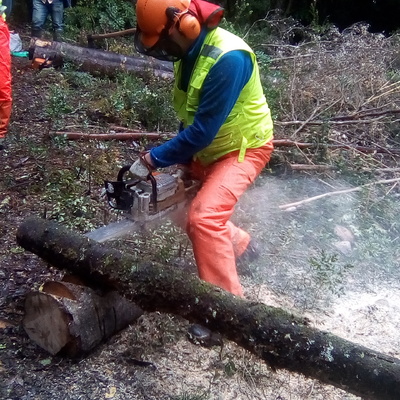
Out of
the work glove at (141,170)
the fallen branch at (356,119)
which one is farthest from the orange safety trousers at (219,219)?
the fallen branch at (356,119)

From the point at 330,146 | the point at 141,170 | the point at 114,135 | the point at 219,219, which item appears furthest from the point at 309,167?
the point at 141,170

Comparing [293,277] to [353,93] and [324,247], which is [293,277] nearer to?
[324,247]

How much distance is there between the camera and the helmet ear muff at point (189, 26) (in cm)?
301

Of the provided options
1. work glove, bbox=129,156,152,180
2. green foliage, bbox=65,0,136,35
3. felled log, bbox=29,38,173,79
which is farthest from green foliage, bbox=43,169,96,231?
green foliage, bbox=65,0,136,35

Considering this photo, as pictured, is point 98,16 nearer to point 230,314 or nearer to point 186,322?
point 186,322

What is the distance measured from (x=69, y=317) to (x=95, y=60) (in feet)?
18.4

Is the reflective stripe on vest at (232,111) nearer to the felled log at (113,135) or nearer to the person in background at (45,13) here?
the felled log at (113,135)

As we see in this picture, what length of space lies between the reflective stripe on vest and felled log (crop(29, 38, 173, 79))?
426 cm

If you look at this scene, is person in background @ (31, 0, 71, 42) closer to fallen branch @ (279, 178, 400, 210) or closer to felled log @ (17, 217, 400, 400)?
fallen branch @ (279, 178, 400, 210)

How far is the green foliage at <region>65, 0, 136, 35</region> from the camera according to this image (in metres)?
10.1

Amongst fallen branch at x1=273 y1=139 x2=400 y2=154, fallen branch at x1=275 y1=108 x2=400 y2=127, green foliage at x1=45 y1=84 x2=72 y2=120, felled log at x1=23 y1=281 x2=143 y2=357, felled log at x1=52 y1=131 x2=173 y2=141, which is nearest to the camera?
felled log at x1=23 y1=281 x2=143 y2=357

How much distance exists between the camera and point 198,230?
3.13 meters

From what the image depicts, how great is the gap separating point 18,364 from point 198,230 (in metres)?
1.18

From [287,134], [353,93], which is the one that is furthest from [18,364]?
[353,93]
